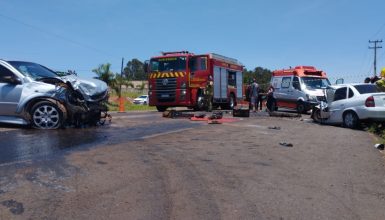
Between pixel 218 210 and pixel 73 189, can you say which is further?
pixel 73 189

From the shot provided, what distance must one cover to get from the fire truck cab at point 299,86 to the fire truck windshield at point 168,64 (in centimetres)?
524

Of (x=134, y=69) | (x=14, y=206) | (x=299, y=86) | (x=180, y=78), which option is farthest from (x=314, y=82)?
(x=134, y=69)

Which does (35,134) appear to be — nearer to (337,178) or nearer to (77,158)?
(77,158)

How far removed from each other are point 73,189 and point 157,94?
17.2m

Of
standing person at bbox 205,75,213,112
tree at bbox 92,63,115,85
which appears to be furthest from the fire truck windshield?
tree at bbox 92,63,115,85

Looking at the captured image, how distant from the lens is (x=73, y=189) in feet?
16.7

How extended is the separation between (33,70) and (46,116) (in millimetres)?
1381

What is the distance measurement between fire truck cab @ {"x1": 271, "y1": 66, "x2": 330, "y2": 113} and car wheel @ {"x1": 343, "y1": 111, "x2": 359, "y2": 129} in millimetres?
6813

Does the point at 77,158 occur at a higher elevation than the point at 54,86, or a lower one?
lower

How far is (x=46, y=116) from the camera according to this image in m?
10.6

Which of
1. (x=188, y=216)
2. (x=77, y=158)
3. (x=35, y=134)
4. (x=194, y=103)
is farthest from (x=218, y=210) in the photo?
(x=194, y=103)

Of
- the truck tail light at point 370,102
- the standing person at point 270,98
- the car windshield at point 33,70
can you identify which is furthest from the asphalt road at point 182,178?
the standing person at point 270,98

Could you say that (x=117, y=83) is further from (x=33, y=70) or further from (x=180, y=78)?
(x=33, y=70)

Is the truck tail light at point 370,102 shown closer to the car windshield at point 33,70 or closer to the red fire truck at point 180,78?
the car windshield at point 33,70
